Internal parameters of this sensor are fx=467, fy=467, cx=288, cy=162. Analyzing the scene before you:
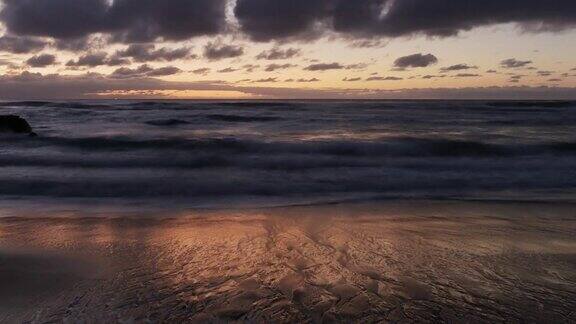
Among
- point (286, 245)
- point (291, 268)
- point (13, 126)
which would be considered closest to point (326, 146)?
point (286, 245)

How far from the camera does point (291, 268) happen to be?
388 centimetres

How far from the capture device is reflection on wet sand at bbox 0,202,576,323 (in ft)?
10.1

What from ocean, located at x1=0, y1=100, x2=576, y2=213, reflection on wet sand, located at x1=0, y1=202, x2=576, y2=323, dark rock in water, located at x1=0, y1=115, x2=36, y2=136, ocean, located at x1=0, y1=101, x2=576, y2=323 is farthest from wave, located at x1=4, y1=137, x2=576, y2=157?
reflection on wet sand, located at x1=0, y1=202, x2=576, y2=323

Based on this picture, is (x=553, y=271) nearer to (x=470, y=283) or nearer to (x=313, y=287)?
(x=470, y=283)

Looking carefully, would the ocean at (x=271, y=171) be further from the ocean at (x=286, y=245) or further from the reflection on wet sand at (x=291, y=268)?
the reflection on wet sand at (x=291, y=268)

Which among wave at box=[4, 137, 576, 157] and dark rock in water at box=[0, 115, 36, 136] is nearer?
wave at box=[4, 137, 576, 157]

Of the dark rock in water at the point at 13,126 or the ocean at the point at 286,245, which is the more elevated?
the dark rock in water at the point at 13,126

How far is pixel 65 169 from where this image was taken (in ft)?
36.1

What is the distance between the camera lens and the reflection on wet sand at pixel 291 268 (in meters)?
3.07

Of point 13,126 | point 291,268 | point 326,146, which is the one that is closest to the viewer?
point 291,268

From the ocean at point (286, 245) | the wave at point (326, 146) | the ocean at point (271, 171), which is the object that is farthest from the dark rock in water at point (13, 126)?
the ocean at point (286, 245)

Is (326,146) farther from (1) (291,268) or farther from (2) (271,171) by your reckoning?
(1) (291,268)

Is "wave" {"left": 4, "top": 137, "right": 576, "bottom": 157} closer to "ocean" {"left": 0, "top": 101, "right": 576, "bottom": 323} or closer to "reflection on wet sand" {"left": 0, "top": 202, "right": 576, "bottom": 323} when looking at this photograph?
"ocean" {"left": 0, "top": 101, "right": 576, "bottom": 323}

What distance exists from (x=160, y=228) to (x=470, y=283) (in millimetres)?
3433
